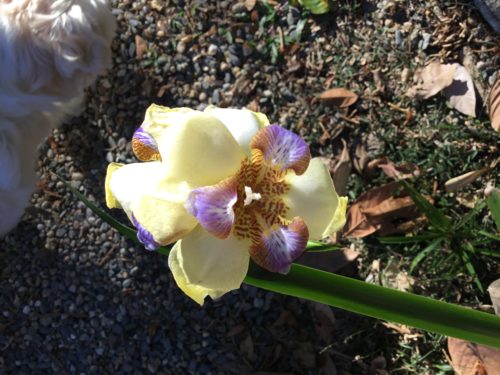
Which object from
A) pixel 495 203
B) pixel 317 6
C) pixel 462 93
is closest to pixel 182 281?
pixel 495 203

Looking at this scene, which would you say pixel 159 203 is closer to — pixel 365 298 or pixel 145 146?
pixel 145 146

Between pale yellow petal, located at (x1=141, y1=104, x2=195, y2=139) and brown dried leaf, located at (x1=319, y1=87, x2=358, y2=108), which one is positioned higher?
pale yellow petal, located at (x1=141, y1=104, x2=195, y2=139)

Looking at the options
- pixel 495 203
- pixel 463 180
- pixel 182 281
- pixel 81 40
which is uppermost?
pixel 182 281

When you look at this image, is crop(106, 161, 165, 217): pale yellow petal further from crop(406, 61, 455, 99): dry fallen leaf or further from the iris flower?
crop(406, 61, 455, 99): dry fallen leaf

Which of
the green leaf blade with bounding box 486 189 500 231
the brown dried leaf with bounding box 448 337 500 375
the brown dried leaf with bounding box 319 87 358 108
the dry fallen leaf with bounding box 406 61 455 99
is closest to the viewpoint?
the green leaf blade with bounding box 486 189 500 231

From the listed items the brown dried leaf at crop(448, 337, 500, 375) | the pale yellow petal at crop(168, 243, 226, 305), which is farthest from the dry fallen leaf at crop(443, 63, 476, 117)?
the pale yellow petal at crop(168, 243, 226, 305)

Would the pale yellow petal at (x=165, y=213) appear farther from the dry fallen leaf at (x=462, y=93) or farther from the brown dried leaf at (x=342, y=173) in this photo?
the dry fallen leaf at (x=462, y=93)

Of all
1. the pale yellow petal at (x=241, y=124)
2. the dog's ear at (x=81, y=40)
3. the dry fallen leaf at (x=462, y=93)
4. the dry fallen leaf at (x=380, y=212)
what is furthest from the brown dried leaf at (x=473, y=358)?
the dog's ear at (x=81, y=40)

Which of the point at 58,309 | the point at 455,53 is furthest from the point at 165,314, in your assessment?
the point at 455,53
